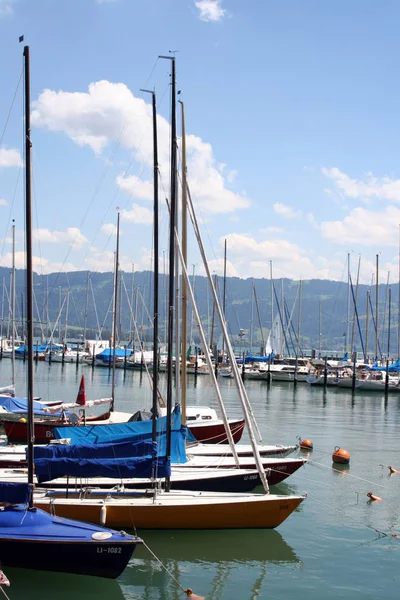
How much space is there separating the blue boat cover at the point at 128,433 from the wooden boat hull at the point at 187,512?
14.5 ft

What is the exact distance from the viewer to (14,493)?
19094mm

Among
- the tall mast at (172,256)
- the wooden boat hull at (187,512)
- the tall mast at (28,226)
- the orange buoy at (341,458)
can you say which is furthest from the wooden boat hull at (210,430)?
the tall mast at (28,226)

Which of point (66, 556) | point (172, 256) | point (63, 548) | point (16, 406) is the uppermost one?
point (172, 256)

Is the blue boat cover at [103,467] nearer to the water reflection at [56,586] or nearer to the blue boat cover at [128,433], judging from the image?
the blue boat cover at [128,433]

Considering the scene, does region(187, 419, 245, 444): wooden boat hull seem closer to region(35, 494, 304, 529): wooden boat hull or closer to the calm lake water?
the calm lake water

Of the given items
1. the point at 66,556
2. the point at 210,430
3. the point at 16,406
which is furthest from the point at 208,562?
the point at 16,406

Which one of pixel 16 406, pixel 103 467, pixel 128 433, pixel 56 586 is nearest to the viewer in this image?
pixel 56 586

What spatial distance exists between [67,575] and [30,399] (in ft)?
16.1

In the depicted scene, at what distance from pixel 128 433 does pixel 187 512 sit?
8898 millimetres

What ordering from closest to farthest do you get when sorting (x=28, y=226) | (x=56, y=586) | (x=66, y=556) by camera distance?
(x=66, y=556) → (x=56, y=586) → (x=28, y=226)

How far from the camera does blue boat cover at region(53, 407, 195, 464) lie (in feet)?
85.8

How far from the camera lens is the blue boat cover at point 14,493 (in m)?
19.0

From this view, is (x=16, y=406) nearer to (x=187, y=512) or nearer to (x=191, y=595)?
(x=187, y=512)

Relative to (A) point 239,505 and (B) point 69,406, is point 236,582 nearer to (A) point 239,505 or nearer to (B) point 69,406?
(A) point 239,505
